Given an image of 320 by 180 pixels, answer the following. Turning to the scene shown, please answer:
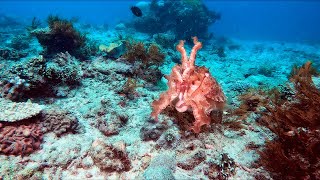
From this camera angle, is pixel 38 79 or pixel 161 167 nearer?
pixel 161 167

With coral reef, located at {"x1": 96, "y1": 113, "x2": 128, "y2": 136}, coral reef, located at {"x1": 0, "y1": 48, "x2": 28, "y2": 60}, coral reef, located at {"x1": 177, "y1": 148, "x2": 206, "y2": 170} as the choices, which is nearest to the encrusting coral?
coral reef, located at {"x1": 177, "y1": 148, "x2": 206, "y2": 170}

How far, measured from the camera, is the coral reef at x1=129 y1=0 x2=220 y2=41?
19781 millimetres

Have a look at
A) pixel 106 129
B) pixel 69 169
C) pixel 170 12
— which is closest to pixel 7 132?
pixel 69 169

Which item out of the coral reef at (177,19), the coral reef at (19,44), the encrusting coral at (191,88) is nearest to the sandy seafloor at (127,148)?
the encrusting coral at (191,88)

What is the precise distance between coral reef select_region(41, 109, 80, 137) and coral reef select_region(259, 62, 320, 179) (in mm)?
3439

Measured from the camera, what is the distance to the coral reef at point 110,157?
134 inches

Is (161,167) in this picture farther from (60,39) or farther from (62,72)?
(60,39)

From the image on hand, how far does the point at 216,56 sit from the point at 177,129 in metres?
13.0

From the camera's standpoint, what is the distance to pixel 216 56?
52.9 feet

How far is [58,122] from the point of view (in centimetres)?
427

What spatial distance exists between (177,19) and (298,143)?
18132 millimetres

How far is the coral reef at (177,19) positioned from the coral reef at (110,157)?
16.8 meters

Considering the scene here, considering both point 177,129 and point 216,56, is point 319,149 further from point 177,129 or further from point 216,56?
point 216,56

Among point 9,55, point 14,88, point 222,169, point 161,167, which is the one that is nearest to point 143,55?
point 14,88
